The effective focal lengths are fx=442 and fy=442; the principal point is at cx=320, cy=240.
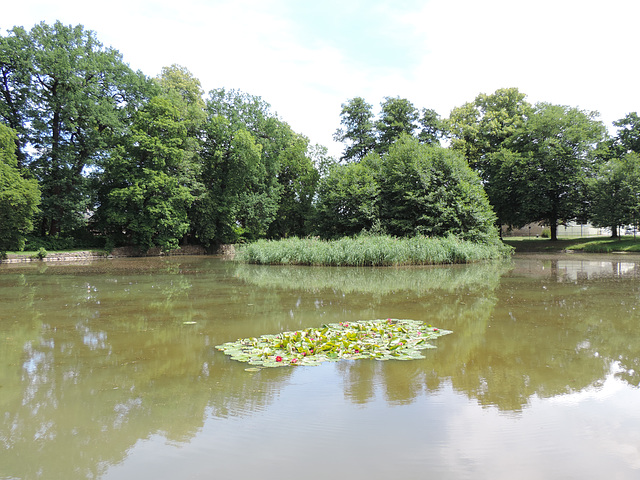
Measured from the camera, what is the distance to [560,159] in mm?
33719

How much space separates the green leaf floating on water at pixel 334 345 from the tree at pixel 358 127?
35.6 meters

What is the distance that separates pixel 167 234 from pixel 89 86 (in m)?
11.3

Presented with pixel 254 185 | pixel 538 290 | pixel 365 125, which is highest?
pixel 365 125

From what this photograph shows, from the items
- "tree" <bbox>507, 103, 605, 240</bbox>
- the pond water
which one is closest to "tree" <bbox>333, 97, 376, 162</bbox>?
"tree" <bbox>507, 103, 605, 240</bbox>

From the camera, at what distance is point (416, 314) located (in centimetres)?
804

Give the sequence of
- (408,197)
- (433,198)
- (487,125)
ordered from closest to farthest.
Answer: (433,198), (408,197), (487,125)

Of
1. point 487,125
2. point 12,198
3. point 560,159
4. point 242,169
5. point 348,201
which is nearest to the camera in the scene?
point 12,198

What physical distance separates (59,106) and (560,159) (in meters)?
36.0

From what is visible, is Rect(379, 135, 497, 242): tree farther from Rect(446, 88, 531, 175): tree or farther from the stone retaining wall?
the stone retaining wall

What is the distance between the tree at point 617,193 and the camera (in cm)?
2944

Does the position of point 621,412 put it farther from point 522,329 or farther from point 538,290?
point 538,290

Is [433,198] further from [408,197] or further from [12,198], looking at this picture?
[12,198]

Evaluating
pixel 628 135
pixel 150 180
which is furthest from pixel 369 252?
pixel 628 135

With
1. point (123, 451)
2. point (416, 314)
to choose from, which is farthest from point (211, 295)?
point (123, 451)
